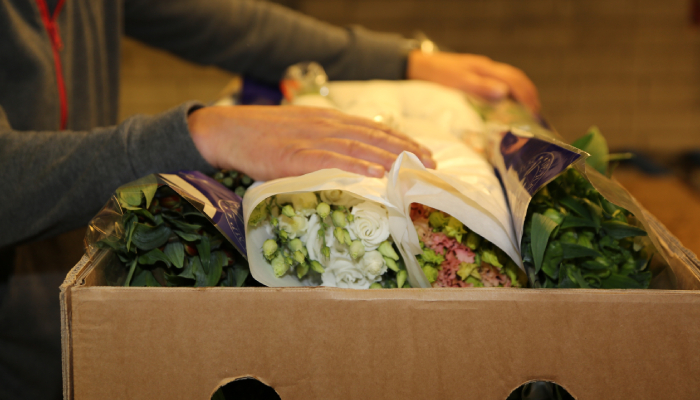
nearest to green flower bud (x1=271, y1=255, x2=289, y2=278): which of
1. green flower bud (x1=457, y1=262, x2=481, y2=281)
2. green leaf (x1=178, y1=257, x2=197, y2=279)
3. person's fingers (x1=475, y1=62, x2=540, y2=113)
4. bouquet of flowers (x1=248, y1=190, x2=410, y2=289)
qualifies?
bouquet of flowers (x1=248, y1=190, x2=410, y2=289)

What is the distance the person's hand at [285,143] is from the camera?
0.59m

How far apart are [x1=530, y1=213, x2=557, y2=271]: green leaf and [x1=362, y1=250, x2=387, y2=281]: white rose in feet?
0.55

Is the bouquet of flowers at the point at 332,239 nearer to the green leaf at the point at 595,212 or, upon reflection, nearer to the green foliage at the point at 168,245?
the green foliage at the point at 168,245

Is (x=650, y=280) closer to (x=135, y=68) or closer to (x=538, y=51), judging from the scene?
(x=538, y=51)

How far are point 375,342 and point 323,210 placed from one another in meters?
0.16

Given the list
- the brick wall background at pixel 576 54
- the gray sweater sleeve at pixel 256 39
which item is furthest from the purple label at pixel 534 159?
the brick wall background at pixel 576 54

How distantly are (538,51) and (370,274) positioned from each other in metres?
3.03

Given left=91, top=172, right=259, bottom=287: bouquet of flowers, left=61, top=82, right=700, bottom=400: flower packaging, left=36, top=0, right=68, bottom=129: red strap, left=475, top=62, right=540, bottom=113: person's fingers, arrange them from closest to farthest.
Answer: left=61, top=82, right=700, bottom=400: flower packaging
left=91, top=172, right=259, bottom=287: bouquet of flowers
left=36, top=0, right=68, bottom=129: red strap
left=475, top=62, right=540, bottom=113: person's fingers

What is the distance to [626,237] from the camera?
58 centimetres

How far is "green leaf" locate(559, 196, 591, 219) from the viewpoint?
23.0 inches

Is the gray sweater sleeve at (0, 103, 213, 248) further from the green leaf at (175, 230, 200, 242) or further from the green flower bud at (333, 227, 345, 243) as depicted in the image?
the green flower bud at (333, 227, 345, 243)

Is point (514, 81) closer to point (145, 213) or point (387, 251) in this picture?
point (387, 251)

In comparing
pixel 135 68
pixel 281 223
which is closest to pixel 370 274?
pixel 281 223

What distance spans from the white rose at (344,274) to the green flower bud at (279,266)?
1.9 inches
